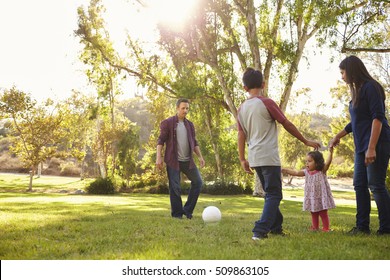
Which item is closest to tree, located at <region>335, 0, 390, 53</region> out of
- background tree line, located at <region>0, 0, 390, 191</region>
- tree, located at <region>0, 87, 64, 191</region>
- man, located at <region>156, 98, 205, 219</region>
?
background tree line, located at <region>0, 0, 390, 191</region>

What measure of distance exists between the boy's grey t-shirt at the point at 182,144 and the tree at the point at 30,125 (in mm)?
20524

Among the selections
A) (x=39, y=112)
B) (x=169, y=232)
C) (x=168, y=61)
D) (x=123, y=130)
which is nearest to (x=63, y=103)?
(x=39, y=112)

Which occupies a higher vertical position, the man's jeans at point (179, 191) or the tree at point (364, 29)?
the tree at point (364, 29)

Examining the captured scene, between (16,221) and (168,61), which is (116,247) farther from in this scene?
(168,61)

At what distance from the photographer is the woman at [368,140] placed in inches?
195

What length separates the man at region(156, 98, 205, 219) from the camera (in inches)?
296

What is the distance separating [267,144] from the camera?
494 cm

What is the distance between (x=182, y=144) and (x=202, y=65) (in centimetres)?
1754

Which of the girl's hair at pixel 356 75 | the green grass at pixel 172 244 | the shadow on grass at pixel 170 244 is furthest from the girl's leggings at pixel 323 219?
the girl's hair at pixel 356 75

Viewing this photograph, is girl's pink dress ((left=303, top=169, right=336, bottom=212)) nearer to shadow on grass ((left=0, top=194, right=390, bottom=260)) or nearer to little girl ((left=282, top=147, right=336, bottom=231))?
little girl ((left=282, top=147, right=336, bottom=231))

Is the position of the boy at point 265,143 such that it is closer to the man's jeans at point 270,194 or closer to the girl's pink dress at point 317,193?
the man's jeans at point 270,194

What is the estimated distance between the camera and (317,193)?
239 inches

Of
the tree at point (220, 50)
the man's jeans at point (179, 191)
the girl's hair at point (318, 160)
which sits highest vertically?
the tree at point (220, 50)

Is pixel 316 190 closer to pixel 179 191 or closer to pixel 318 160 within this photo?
pixel 318 160
